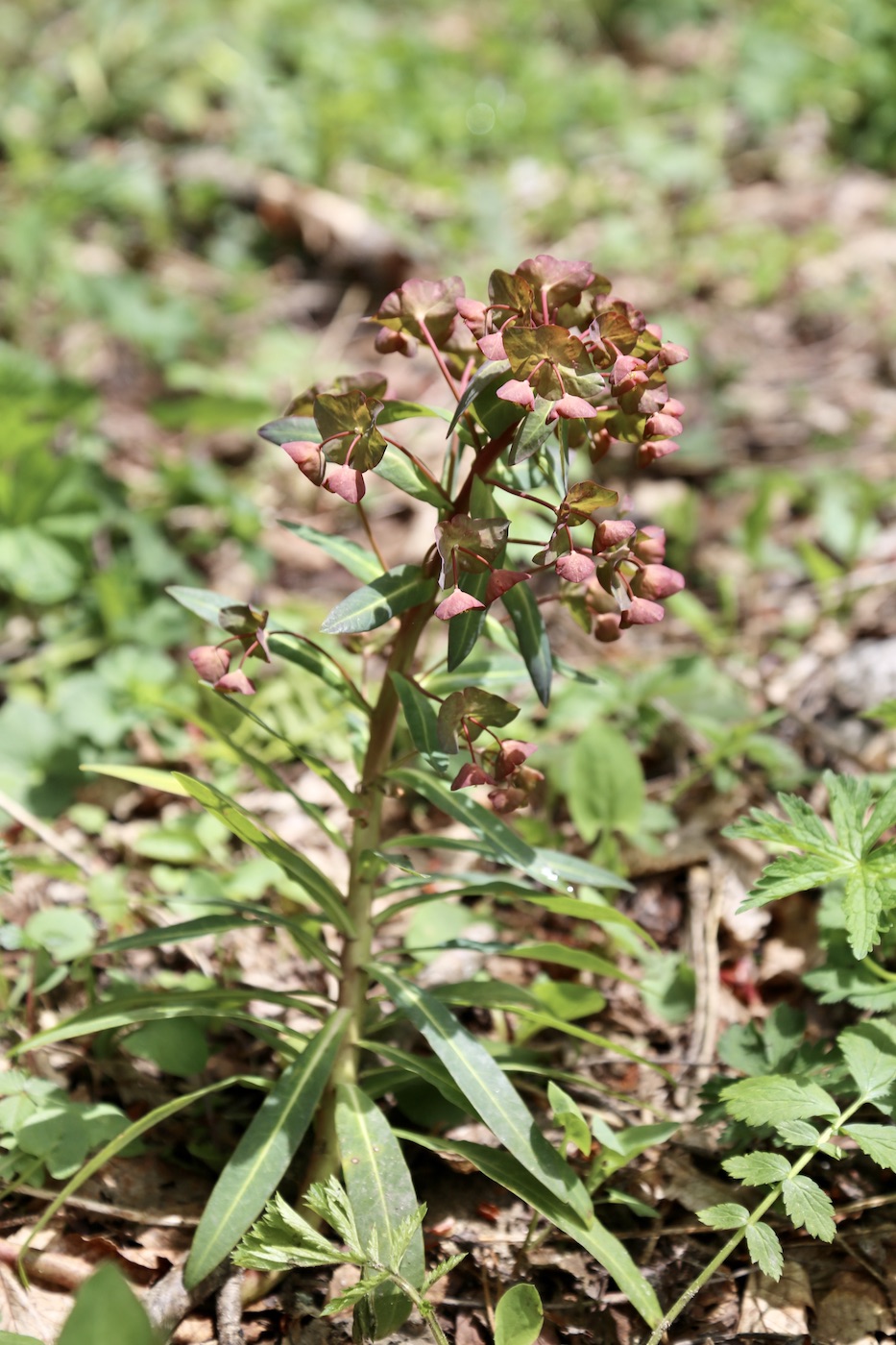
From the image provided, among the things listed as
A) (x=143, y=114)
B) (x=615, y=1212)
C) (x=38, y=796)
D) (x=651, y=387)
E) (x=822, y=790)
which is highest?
(x=143, y=114)

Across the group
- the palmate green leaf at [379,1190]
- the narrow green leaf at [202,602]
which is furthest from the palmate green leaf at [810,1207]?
the narrow green leaf at [202,602]

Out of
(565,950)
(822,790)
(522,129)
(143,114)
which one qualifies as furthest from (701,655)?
(143,114)

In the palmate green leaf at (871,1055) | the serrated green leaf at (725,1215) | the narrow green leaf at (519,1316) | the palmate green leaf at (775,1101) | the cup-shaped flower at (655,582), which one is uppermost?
the cup-shaped flower at (655,582)

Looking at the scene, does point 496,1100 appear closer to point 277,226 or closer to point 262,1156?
point 262,1156

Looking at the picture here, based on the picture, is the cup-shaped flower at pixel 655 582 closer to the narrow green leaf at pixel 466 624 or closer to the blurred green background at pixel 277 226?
the narrow green leaf at pixel 466 624

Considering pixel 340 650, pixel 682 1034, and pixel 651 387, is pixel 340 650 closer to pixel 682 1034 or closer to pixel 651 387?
pixel 682 1034

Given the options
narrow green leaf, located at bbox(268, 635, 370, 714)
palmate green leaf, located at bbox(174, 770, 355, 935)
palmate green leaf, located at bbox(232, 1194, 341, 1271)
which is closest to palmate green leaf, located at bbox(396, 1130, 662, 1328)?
palmate green leaf, located at bbox(232, 1194, 341, 1271)

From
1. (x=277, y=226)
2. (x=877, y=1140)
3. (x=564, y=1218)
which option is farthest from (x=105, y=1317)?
(x=277, y=226)

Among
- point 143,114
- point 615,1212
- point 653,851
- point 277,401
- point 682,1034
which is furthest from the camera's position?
point 143,114
